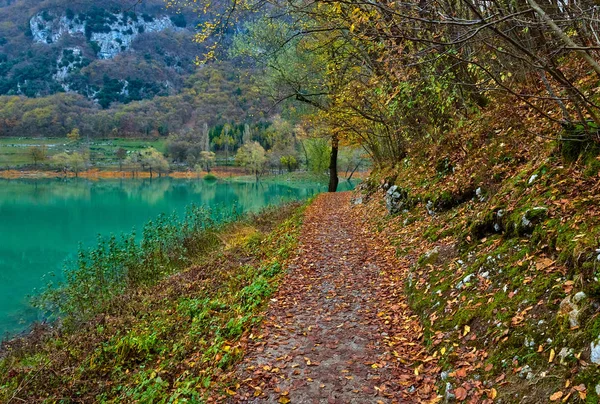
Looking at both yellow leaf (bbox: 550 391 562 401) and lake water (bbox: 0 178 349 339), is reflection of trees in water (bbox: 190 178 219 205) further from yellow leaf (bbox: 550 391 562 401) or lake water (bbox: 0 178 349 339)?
yellow leaf (bbox: 550 391 562 401)

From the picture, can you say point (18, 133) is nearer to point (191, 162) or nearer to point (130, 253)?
point (191, 162)

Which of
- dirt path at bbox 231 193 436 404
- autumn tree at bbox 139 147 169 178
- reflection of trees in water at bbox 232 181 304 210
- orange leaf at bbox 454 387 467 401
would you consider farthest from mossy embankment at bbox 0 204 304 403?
autumn tree at bbox 139 147 169 178

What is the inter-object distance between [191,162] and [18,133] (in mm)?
120546

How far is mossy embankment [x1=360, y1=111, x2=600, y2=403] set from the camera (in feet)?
10.2

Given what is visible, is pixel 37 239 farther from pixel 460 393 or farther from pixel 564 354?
pixel 564 354

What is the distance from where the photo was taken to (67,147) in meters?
158

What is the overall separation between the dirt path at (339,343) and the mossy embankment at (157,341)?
1.31ft

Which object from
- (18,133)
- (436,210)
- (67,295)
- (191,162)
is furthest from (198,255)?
(18,133)

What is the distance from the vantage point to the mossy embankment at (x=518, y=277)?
3111 mm

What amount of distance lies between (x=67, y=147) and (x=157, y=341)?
18150 cm

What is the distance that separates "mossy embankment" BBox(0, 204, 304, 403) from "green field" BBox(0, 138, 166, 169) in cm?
13632

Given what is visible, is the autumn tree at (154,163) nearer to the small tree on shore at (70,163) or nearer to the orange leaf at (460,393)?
the small tree on shore at (70,163)

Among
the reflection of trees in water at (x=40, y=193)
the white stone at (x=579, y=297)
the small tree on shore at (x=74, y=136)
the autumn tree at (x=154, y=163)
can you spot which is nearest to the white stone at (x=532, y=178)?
the white stone at (x=579, y=297)

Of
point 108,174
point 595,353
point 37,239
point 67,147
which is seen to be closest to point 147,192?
point 37,239
